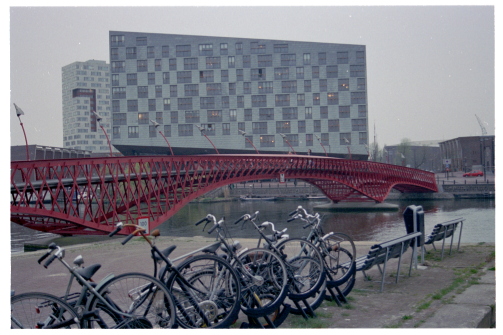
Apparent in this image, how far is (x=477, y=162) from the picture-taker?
14250mm

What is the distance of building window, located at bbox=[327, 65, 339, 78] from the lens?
629 inches

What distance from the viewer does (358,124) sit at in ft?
56.4

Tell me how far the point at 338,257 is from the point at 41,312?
379 centimetres

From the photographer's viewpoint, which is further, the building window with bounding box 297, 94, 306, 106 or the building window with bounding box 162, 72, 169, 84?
the building window with bounding box 162, 72, 169, 84

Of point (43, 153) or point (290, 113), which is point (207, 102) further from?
point (43, 153)

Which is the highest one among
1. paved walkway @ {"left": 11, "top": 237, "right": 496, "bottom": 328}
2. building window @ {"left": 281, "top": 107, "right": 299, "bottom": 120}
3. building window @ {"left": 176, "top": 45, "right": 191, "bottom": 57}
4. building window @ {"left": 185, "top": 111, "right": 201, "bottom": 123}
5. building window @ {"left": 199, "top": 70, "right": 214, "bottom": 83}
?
building window @ {"left": 176, "top": 45, "right": 191, "bottom": 57}

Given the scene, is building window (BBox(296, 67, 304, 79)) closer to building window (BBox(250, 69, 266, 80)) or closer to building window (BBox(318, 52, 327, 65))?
building window (BBox(318, 52, 327, 65))

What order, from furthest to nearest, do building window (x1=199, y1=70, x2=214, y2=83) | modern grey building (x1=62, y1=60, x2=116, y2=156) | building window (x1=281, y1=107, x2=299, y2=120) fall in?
building window (x1=199, y1=70, x2=214, y2=83) → building window (x1=281, y1=107, x2=299, y2=120) → modern grey building (x1=62, y1=60, x2=116, y2=156)

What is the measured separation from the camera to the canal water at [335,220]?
83.0 feet

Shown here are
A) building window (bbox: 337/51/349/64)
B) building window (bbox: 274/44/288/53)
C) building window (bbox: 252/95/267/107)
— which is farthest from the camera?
building window (bbox: 252/95/267/107)

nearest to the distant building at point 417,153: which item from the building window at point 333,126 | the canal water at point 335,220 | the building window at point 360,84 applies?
the building window at point 333,126

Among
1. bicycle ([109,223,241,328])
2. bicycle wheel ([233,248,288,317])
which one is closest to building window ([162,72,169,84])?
bicycle wheel ([233,248,288,317])

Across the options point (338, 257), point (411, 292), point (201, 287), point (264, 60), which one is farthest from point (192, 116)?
point (201, 287)

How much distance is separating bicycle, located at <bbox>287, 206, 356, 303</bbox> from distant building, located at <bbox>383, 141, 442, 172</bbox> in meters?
8.42
